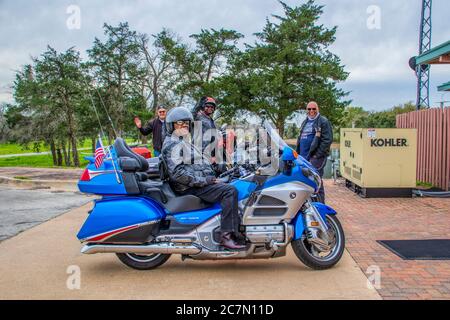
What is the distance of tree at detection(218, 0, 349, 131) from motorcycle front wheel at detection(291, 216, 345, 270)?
24856mm

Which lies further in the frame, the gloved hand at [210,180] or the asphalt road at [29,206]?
the asphalt road at [29,206]

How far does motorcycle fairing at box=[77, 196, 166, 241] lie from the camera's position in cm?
520

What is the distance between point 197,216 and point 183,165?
566 millimetres

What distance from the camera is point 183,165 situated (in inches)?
205

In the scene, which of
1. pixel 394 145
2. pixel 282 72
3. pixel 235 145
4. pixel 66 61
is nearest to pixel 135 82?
pixel 66 61

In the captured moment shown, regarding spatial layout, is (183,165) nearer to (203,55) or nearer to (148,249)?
(148,249)

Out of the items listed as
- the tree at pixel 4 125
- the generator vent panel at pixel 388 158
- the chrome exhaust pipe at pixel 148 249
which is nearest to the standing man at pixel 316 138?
the generator vent panel at pixel 388 158

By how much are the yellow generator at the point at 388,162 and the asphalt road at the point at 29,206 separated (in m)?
6.05

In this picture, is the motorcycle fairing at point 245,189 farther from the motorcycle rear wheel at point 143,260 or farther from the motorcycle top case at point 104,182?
the motorcycle top case at point 104,182

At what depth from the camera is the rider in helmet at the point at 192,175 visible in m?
5.14

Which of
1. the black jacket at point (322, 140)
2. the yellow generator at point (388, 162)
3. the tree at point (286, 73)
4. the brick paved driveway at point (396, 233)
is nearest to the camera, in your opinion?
the brick paved driveway at point (396, 233)

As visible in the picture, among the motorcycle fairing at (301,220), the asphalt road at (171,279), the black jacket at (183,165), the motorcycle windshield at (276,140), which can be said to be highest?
the motorcycle windshield at (276,140)

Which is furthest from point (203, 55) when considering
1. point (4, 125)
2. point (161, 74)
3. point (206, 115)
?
point (206, 115)

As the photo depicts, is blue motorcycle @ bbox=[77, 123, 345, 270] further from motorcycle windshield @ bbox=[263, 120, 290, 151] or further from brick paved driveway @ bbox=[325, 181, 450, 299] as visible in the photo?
brick paved driveway @ bbox=[325, 181, 450, 299]
